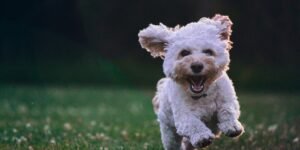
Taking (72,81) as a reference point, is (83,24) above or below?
above

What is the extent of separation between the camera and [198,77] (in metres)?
5.93

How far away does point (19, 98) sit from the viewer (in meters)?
16.8

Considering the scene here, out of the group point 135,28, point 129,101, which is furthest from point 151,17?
point 129,101

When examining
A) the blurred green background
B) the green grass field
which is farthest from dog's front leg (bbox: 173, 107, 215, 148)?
the blurred green background

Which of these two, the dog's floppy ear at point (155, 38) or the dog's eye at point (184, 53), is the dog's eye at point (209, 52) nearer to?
the dog's eye at point (184, 53)

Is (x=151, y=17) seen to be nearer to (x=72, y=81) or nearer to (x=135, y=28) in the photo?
(x=135, y=28)

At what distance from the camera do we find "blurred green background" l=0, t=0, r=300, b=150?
15.2 meters

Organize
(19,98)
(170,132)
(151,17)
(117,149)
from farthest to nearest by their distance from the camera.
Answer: (151,17) → (19,98) → (117,149) → (170,132)

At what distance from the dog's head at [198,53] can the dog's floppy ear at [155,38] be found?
0.03 meters

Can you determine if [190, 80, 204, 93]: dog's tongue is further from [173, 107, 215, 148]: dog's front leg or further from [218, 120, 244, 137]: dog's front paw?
[218, 120, 244, 137]: dog's front paw

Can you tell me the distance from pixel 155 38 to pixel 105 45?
64.2ft

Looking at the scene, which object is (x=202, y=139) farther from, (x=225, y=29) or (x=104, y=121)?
(x=104, y=121)

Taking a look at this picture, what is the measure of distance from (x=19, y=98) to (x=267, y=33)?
302 inches

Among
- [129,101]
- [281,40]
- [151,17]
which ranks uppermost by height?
[151,17]
